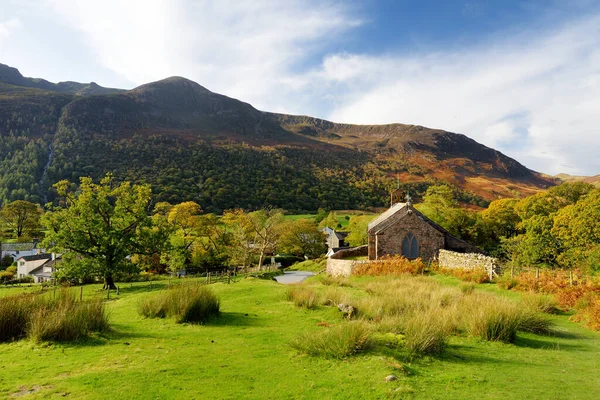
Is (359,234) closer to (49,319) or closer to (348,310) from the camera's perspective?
(348,310)

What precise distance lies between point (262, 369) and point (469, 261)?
20.0 metres

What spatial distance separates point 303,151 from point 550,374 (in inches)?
4809

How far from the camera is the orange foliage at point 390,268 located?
23156 mm

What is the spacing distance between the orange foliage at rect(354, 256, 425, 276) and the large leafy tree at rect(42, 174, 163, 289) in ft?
57.0

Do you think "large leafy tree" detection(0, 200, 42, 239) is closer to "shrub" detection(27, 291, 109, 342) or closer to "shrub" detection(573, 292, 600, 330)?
"shrub" detection(27, 291, 109, 342)

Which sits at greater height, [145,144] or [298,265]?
[145,144]

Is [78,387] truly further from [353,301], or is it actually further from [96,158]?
[96,158]

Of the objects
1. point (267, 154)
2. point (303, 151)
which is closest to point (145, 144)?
point (267, 154)

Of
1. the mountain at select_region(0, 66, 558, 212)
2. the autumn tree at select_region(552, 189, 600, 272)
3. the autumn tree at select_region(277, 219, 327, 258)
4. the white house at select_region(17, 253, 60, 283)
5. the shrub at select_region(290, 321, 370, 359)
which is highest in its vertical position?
the mountain at select_region(0, 66, 558, 212)

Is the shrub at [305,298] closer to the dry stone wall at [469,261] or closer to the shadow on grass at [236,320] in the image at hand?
the shadow on grass at [236,320]

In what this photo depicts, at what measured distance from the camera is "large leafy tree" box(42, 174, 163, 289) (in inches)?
1008

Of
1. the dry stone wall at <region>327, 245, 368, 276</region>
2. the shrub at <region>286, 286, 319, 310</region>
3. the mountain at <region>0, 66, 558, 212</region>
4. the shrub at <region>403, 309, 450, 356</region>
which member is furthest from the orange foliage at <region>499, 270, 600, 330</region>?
the mountain at <region>0, 66, 558, 212</region>

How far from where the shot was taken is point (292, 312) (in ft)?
37.5

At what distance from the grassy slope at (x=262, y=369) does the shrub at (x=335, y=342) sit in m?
0.22
